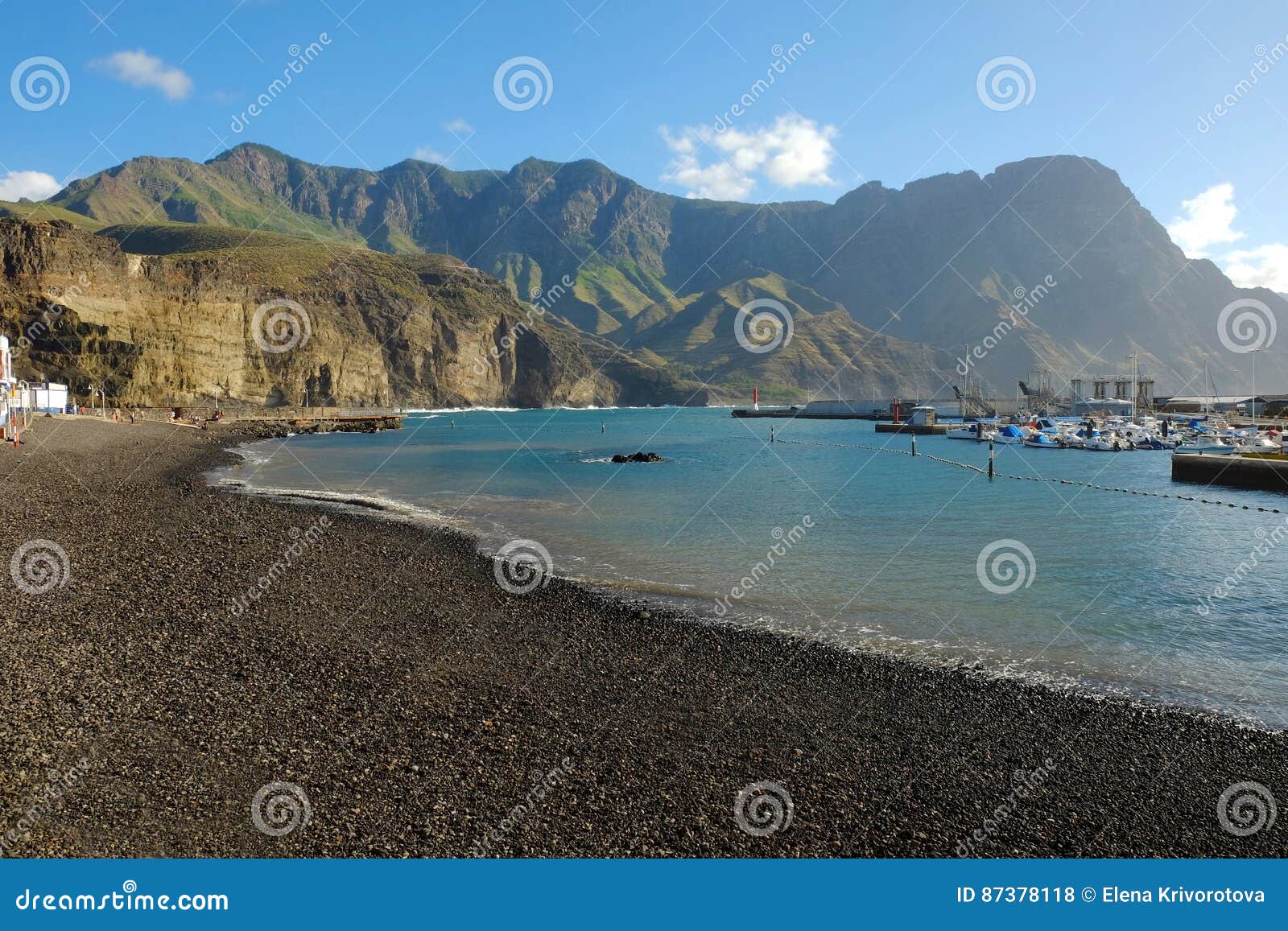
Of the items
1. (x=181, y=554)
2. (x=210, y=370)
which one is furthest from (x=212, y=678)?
(x=210, y=370)

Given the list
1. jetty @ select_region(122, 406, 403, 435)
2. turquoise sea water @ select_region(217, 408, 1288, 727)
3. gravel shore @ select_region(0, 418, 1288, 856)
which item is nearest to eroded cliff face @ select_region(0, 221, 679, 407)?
jetty @ select_region(122, 406, 403, 435)

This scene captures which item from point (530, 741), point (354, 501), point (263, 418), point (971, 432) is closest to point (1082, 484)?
point (354, 501)

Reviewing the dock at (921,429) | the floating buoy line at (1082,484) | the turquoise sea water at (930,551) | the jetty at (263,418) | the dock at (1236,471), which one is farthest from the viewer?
the dock at (921,429)

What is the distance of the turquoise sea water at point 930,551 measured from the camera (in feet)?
50.5

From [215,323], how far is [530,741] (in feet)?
442

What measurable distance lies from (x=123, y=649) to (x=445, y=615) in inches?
235

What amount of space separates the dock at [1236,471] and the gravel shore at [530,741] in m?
47.0

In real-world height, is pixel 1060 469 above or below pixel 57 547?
above

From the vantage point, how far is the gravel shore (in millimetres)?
7605

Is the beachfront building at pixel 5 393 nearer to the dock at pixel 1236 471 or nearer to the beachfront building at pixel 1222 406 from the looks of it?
the dock at pixel 1236 471

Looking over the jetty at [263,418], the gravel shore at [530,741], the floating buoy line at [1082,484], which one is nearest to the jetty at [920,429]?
the floating buoy line at [1082,484]

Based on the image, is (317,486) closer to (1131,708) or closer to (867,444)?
(1131,708)

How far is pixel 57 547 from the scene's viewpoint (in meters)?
19.8

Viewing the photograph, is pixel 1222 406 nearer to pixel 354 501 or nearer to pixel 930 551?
pixel 930 551
